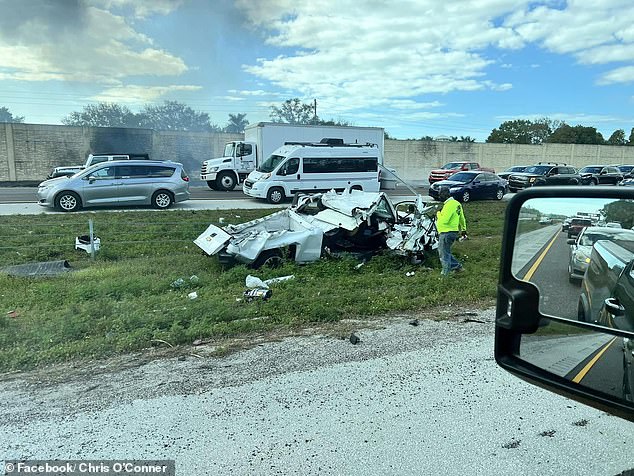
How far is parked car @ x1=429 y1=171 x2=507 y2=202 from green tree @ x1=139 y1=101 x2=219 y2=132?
49071mm

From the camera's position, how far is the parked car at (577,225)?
1614mm

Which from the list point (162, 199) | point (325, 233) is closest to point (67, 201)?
point (162, 199)

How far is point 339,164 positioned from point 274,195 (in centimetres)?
334

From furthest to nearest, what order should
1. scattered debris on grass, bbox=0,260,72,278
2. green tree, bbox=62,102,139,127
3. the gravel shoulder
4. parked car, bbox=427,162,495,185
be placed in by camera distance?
green tree, bbox=62,102,139,127 < parked car, bbox=427,162,495,185 < scattered debris on grass, bbox=0,260,72,278 < the gravel shoulder

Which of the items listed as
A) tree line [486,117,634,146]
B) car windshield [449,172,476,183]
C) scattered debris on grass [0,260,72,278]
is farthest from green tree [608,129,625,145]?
scattered debris on grass [0,260,72,278]

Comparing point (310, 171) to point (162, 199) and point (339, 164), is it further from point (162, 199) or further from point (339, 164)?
point (162, 199)

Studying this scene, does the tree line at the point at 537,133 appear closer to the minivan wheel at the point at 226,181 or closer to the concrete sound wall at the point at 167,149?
the concrete sound wall at the point at 167,149

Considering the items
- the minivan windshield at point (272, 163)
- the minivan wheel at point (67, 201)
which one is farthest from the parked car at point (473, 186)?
the minivan wheel at point (67, 201)

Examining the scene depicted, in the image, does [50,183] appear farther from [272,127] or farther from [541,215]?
[541,215]

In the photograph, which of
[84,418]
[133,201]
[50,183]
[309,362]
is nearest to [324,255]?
[309,362]

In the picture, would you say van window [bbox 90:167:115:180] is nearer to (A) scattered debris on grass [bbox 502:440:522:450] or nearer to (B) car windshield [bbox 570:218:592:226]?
(A) scattered debris on grass [bbox 502:440:522:450]

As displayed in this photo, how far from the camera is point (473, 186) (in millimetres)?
21672

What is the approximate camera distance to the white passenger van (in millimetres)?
Result: 18859

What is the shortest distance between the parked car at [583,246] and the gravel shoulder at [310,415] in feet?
5.38
